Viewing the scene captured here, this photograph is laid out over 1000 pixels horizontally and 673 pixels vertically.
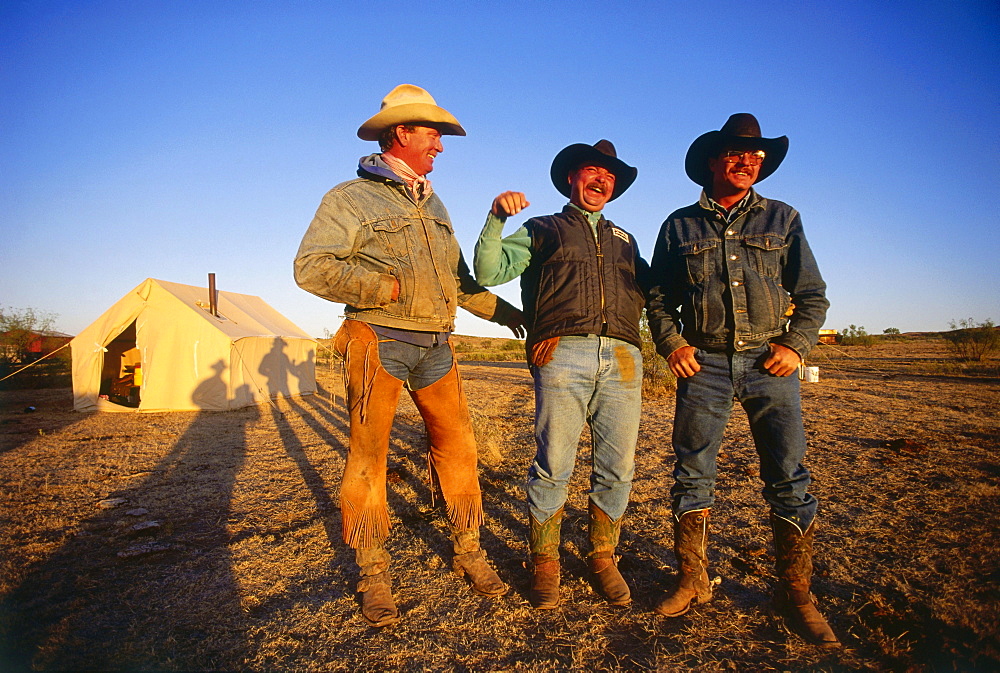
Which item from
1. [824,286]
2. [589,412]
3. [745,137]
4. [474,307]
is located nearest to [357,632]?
[589,412]

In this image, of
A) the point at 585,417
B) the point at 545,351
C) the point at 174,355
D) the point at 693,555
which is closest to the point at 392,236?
the point at 545,351

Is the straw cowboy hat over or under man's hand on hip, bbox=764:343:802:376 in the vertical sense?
over

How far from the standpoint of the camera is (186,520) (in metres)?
3.55

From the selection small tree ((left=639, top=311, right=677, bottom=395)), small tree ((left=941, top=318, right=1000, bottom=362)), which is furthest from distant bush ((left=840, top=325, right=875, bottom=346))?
small tree ((left=639, top=311, right=677, bottom=395))

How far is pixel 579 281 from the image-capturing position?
7.59 feet

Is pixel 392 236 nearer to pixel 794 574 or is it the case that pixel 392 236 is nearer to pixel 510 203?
pixel 510 203

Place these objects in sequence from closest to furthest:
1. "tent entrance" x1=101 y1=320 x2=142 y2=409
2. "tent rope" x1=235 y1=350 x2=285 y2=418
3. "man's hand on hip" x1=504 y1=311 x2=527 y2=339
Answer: "man's hand on hip" x1=504 y1=311 x2=527 y2=339 → "tent rope" x1=235 y1=350 x2=285 y2=418 → "tent entrance" x1=101 y1=320 x2=142 y2=409

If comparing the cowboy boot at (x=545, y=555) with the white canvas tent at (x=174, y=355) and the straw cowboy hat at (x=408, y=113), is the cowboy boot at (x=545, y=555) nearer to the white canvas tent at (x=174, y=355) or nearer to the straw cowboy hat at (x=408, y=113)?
the straw cowboy hat at (x=408, y=113)

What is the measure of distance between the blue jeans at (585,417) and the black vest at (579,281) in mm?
82

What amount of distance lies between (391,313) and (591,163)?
122 cm

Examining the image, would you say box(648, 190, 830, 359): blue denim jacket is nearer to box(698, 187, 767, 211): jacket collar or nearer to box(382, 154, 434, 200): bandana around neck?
box(698, 187, 767, 211): jacket collar

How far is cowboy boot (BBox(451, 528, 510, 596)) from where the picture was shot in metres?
2.30

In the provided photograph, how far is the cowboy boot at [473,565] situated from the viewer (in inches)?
90.7

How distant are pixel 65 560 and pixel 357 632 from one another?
208 cm
